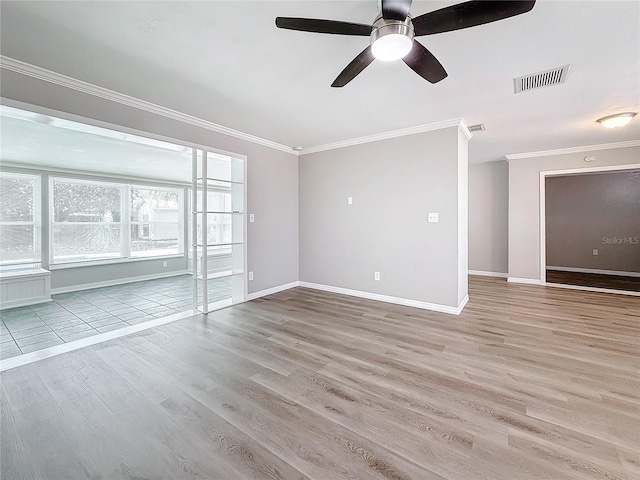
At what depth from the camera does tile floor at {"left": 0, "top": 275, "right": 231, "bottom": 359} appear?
3.11 meters

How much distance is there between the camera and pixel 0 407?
1.89m

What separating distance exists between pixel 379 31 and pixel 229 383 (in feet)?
8.72

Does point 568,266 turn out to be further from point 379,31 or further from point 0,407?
point 0,407

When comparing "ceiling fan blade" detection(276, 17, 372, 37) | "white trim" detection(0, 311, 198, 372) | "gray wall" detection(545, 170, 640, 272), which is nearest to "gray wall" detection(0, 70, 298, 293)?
"white trim" detection(0, 311, 198, 372)

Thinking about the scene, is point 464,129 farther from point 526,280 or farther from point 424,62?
point 526,280

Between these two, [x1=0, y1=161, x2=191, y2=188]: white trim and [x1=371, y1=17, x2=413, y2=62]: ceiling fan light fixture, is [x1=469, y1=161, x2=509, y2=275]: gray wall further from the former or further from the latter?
[x1=0, y1=161, x2=191, y2=188]: white trim

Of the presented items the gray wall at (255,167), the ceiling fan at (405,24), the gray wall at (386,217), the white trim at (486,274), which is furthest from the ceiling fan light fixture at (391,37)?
the white trim at (486,274)

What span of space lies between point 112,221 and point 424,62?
6.95 meters

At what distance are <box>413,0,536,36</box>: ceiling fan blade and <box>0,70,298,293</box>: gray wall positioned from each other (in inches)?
98.7

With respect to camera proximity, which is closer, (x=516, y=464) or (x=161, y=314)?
(x=516, y=464)

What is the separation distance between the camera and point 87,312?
409 cm

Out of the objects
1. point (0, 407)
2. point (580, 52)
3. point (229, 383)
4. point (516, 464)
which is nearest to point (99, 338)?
point (0, 407)

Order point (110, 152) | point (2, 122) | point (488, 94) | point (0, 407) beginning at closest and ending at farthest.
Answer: point (0, 407) < point (488, 94) < point (2, 122) < point (110, 152)

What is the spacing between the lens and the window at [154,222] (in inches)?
260
